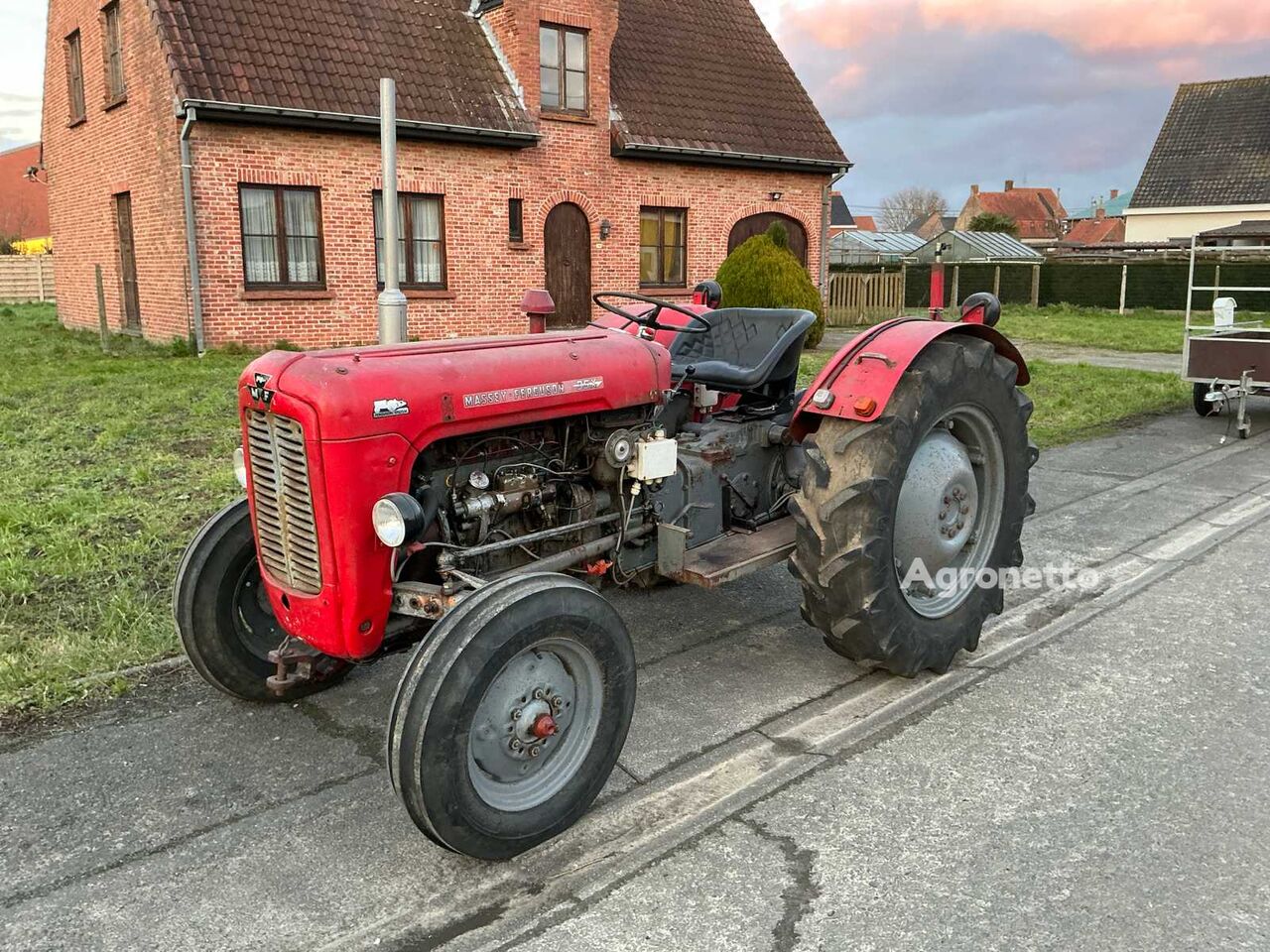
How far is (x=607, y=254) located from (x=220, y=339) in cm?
614

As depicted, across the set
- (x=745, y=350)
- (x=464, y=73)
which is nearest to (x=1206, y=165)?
(x=464, y=73)

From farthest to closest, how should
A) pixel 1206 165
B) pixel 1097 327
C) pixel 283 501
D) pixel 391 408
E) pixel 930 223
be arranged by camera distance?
1. pixel 930 223
2. pixel 1206 165
3. pixel 1097 327
4. pixel 283 501
5. pixel 391 408

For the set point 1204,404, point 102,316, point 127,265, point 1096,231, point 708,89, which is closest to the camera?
point 1204,404

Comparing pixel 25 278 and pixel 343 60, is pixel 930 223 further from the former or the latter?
pixel 343 60

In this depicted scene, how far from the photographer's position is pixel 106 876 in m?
2.64

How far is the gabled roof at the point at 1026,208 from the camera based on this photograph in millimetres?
68438

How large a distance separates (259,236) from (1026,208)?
221ft

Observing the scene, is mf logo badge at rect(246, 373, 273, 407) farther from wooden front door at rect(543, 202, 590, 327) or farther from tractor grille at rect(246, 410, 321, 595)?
wooden front door at rect(543, 202, 590, 327)

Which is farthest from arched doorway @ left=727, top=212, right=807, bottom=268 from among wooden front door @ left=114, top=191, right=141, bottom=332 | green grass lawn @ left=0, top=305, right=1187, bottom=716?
→ wooden front door @ left=114, top=191, right=141, bottom=332

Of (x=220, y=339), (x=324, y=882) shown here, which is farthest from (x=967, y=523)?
(x=220, y=339)

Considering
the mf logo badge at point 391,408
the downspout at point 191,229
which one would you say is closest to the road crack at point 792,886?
the mf logo badge at point 391,408

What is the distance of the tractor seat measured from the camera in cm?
420

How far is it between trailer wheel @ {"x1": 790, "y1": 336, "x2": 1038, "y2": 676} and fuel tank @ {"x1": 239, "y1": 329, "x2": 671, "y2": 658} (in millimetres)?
1040

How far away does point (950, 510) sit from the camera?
4016 millimetres
